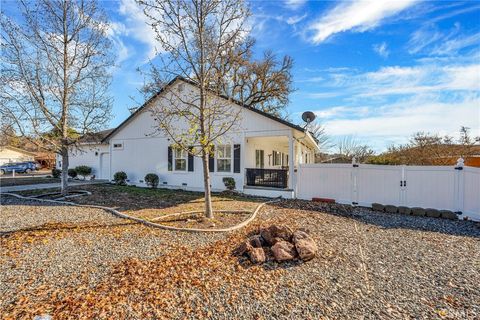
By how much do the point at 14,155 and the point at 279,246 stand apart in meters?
43.6

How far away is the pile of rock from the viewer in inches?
178

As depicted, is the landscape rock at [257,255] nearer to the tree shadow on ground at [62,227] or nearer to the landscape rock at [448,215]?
the tree shadow on ground at [62,227]

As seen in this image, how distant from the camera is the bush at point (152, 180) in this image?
48.6 feet

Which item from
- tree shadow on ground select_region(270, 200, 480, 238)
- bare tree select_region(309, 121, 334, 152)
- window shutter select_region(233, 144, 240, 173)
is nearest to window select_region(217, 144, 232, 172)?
window shutter select_region(233, 144, 240, 173)

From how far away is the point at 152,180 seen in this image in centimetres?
1482

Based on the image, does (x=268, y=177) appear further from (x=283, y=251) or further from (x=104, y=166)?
(x=104, y=166)

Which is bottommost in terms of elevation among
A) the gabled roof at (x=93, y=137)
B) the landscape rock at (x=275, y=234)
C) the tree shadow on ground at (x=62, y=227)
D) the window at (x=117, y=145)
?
the tree shadow on ground at (x=62, y=227)

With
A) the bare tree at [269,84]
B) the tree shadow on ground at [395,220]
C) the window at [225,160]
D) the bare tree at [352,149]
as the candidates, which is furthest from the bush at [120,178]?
the bare tree at [352,149]

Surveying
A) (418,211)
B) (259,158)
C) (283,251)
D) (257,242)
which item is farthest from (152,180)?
(418,211)

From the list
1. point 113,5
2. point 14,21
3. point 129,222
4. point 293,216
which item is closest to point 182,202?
point 129,222

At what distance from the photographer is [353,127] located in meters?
27.4

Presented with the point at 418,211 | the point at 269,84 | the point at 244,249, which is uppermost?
the point at 269,84

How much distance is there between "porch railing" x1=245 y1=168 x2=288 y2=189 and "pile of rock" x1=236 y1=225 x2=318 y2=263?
6876mm

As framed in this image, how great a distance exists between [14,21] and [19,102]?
303cm
